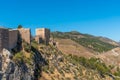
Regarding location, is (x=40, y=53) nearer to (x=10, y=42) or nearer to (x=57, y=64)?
(x=57, y=64)

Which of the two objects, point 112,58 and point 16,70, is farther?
point 112,58

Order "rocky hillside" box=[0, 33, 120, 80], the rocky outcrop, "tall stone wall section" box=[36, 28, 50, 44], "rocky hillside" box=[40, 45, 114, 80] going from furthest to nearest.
Answer: "tall stone wall section" box=[36, 28, 50, 44] → "rocky hillside" box=[40, 45, 114, 80] → "rocky hillside" box=[0, 33, 120, 80] → the rocky outcrop

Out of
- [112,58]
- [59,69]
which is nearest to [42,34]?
[59,69]

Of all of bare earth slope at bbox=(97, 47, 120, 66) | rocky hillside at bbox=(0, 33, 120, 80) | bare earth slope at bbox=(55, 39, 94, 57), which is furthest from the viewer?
bare earth slope at bbox=(55, 39, 94, 57)

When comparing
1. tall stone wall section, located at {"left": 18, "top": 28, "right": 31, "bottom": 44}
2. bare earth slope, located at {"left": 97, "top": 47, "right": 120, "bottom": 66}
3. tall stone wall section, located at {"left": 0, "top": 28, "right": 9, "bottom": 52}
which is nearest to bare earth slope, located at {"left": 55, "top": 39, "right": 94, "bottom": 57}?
bare earth slope, located at {"left": 97, "top": 47, "right": 120, "bottom": 66}

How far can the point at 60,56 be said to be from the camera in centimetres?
6291

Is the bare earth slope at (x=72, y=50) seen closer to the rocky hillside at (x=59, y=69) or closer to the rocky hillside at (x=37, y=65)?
the rocky hillside at (x=59, y=69)

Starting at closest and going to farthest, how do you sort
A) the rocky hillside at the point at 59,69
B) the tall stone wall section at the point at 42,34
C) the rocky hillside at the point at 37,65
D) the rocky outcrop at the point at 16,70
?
the rocky outcrop at the point at 16,70, the rocky hillside at the point at 37,65, the rocky hillside at the point at 59,69, the tall stone wall section at the point at 42,34

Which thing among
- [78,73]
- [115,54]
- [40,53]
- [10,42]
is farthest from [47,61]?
[115,54]

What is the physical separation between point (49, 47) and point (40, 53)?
4723 mm

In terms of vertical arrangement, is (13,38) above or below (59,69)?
above

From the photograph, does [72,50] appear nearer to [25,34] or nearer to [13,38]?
[25,34]

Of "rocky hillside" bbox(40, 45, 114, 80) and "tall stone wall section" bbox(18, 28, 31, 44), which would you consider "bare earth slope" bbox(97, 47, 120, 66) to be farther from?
"tall stone wall section" bbox(18, 28, 31, 44)

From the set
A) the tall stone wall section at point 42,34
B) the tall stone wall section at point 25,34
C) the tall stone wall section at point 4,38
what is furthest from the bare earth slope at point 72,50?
the tall stone wall section at point 4,38
